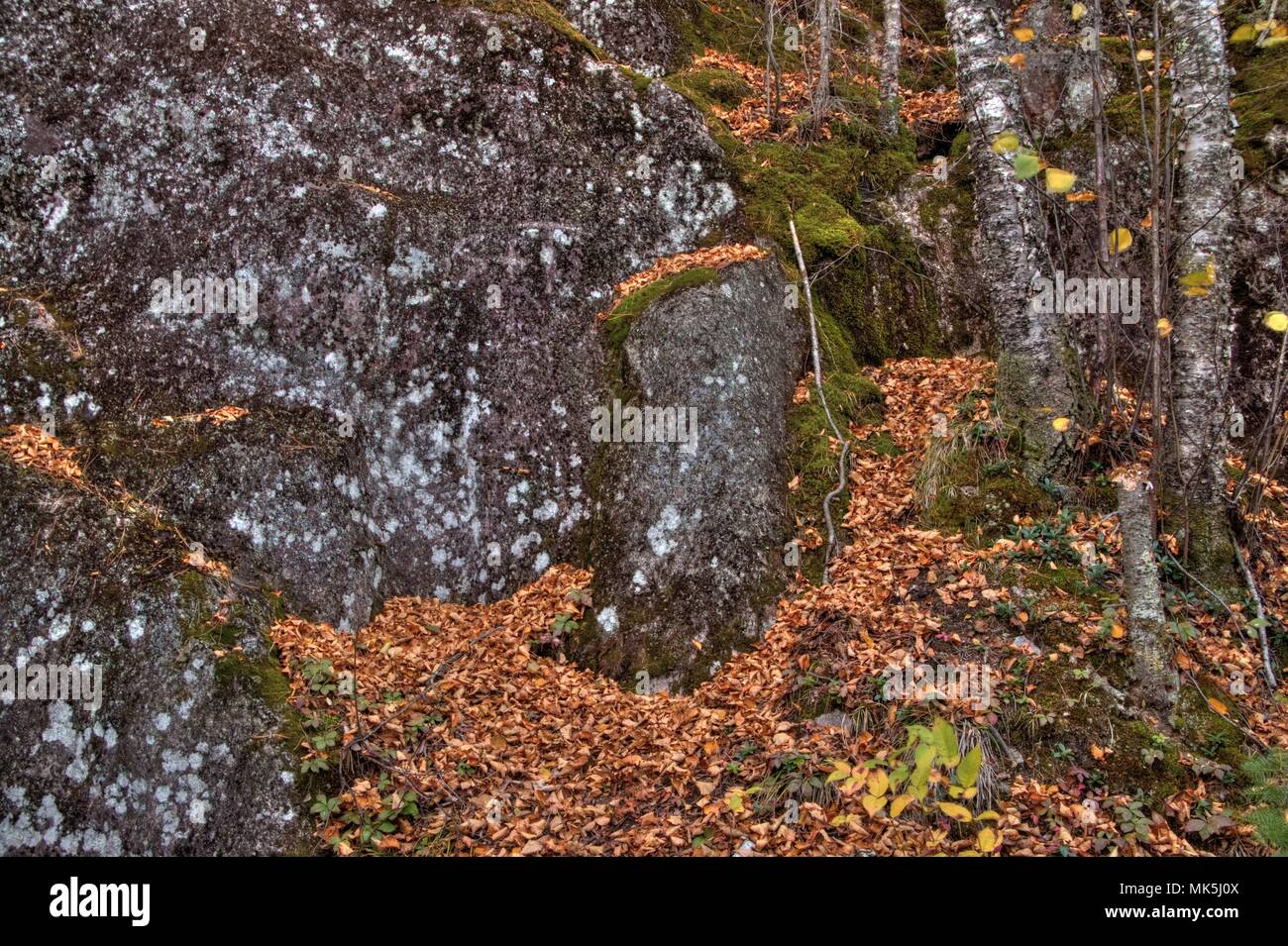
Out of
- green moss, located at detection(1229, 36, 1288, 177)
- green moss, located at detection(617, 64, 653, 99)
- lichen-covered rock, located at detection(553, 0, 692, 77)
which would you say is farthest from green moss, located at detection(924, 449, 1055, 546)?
lichen-covered rock, located at detection(553, 0, 692, 77)

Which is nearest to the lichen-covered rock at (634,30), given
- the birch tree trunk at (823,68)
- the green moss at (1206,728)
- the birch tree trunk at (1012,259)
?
the birch tree trunk at (823,68)

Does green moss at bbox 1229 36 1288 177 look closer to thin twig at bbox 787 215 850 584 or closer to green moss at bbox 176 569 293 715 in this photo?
thin twig at bbox 787 215 850 584

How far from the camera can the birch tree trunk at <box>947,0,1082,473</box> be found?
639cm

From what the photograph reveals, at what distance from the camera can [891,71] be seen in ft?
35.6

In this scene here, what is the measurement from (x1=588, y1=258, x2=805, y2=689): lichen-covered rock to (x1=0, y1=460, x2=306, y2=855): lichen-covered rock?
8.75ft

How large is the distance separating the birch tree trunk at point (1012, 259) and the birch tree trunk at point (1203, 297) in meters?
0.86

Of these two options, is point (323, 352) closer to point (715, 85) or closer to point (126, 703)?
point (126, 703)

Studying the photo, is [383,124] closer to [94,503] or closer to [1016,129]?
[94,503]

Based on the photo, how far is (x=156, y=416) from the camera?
6605 mm

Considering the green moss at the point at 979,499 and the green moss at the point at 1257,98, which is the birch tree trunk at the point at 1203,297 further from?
the green moss at the point at 1257,98

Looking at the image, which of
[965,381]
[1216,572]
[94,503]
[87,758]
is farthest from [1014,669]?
[94,503]

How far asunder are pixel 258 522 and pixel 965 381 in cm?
672

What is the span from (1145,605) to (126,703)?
6.79 m


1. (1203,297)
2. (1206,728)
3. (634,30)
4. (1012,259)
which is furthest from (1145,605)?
(634,30)
